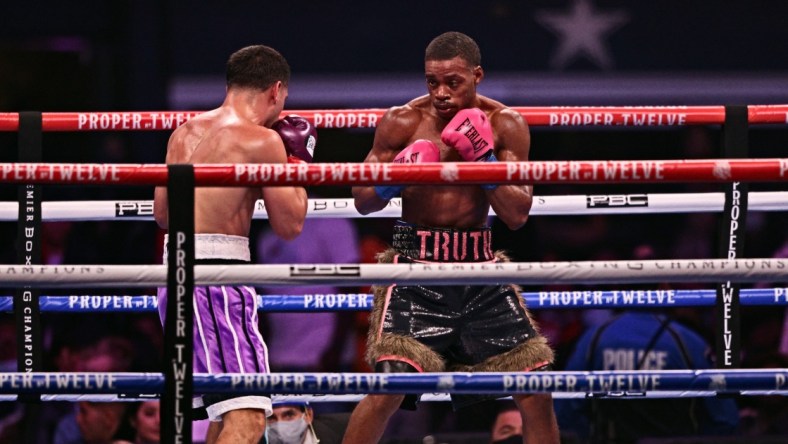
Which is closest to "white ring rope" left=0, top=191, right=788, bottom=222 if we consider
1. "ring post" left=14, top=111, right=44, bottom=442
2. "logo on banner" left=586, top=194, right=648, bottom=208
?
"logo on banner" left=586, top=194, right=648, bottom=208

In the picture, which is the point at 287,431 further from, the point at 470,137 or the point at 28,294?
the point at 470,137

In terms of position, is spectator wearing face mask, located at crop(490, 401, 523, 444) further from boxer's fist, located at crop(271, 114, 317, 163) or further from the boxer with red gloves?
boxer's fist, located at crop(271, 114, 317, 163)

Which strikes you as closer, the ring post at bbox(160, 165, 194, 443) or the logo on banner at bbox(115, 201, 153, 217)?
the ring post at bbox(160, 165, 194, 443)

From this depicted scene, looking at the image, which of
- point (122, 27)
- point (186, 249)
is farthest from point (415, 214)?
point (122, 27)

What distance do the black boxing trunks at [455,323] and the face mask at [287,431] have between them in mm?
751

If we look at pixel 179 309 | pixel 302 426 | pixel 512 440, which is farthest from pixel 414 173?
pixel 512 440

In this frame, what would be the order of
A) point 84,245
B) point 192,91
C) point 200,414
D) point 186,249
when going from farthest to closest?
point 192,91 → point 84,245 → point 200,414 → point 186,249

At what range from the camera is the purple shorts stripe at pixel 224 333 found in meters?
2.81

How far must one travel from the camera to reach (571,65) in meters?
5.95

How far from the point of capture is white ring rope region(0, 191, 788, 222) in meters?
3.36

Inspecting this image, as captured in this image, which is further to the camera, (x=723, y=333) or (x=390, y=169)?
(x=723, y=333)

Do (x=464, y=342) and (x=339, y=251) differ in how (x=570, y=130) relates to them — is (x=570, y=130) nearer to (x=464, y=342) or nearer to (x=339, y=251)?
(x=339, y=251)

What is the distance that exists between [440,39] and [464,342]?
0.86 m

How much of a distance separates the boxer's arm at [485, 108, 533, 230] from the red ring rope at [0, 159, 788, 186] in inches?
28.2
